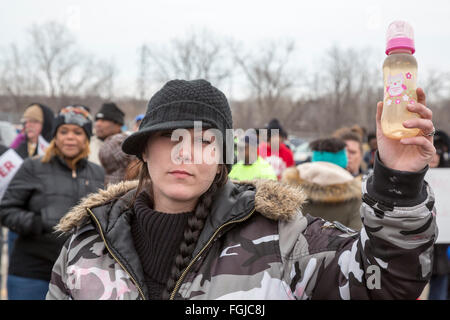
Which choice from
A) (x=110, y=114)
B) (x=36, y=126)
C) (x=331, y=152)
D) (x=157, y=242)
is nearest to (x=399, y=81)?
(x=157, y=242)

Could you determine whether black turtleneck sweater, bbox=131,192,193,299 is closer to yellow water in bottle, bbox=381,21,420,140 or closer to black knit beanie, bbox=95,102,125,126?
yellow water in bottle, bbox=381,21,420,140

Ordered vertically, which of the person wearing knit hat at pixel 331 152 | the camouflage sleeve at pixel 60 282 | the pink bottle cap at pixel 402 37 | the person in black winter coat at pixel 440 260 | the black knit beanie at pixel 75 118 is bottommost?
the person in black winter coat at pixel 440 260

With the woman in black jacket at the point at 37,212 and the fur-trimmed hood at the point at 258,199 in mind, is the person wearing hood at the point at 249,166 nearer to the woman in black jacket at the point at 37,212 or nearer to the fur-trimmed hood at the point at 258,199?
the woman in black jacket at the point at 37,212

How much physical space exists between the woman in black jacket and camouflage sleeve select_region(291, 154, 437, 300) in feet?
8.61

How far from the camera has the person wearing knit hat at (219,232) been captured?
1301mm

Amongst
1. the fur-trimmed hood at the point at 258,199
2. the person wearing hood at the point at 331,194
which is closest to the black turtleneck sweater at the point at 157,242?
the fur-trimmed hood at the point at 258,199

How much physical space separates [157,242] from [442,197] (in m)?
3.65

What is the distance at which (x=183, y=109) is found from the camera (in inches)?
65.7

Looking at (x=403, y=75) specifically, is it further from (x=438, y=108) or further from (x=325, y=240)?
(x=438, y=108)

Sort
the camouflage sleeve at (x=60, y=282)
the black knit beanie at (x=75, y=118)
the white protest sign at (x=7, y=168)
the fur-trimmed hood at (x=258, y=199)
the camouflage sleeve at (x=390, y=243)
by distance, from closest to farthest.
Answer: the camouflage sleeve at (x=390, y=243) → the fur-trimmed hood at (x=258, y=199) → the camouflage sleeve at (x=60, y=282) → the black knit beanie at (x=75, y=118) → the white protest sign at (x=7, y=168)

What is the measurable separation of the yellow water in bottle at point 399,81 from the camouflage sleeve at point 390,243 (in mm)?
137

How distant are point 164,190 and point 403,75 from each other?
954 millimetres

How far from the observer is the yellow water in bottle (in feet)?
4.41
